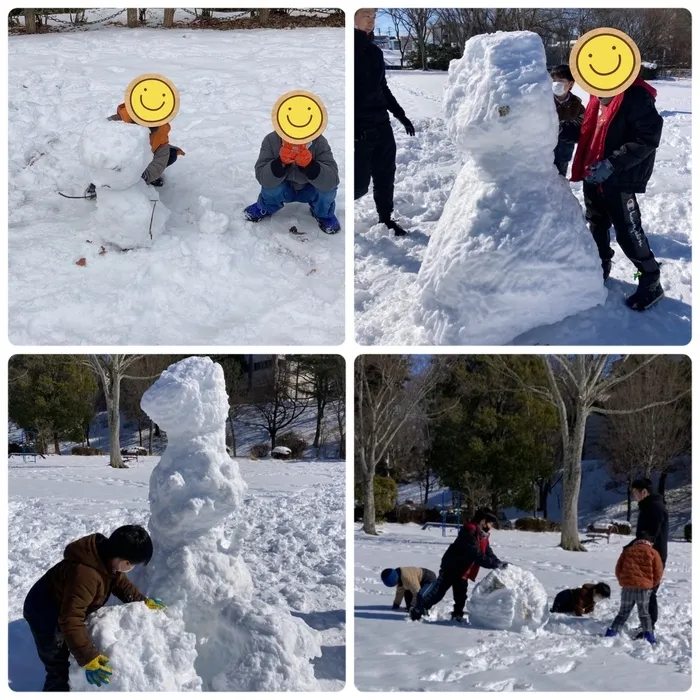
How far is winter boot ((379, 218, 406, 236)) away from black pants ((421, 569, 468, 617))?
2140 mm

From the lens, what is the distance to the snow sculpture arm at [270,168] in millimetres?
4445

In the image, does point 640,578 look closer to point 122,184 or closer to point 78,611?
point 78,611

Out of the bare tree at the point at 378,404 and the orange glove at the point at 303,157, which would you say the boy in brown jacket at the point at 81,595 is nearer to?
the orange glove at the point at 303,157

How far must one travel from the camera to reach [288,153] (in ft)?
14.4

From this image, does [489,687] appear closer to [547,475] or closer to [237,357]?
[237,357]

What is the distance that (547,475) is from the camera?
8922mm

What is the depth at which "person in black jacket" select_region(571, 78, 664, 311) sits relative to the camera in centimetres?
357

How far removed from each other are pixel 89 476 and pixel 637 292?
4.73m

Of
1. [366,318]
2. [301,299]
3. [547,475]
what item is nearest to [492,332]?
[366,318]

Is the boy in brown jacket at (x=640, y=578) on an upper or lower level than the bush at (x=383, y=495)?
upper

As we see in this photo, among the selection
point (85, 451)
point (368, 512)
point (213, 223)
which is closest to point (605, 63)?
point (213, 223)

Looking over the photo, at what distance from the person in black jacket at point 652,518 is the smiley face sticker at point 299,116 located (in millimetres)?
2456

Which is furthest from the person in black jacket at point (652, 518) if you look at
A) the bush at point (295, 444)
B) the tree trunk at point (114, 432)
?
the tree trunk at point (114, 432)

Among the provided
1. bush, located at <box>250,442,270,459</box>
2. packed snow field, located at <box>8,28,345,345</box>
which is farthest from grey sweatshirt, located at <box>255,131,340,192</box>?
bush, located at <box>250,442,270,459</box>
